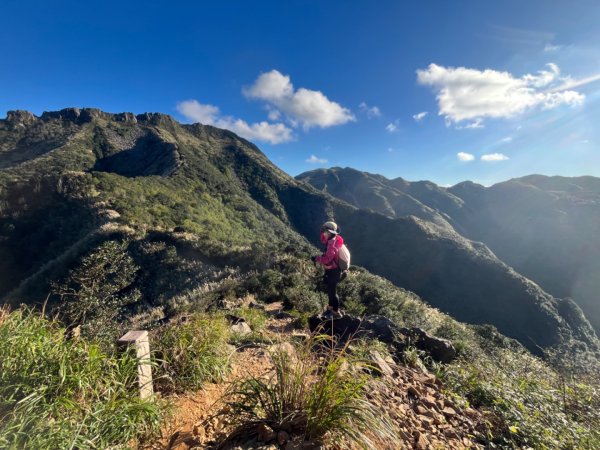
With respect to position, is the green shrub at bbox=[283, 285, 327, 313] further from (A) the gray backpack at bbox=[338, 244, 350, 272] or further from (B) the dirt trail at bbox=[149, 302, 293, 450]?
(B) the dirt trail at bbox=[149, 302, 293, 450]

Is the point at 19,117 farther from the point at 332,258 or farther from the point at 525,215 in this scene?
the point at 525,215

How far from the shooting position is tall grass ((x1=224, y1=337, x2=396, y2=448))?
1875 mm

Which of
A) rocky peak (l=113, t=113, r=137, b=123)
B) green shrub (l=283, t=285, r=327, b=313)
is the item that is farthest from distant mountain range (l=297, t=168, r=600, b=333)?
rocky peak (l=113, t=113, r=137, b=123)

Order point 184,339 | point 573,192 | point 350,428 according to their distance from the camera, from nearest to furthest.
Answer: point 350,428 → point 184,339 → point 573,192

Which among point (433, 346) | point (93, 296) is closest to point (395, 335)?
point (433, 346)

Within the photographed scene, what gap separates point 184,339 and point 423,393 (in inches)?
101

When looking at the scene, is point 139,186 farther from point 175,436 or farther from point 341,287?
point 175,436

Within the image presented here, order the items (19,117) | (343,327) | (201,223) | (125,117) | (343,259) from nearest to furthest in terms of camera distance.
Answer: (343,327)
(343,259)
(201,223)
(19,117)
(125,117)

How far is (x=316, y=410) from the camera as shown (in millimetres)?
1919

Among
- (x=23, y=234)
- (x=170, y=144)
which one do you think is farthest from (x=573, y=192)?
(x=23, y=234)

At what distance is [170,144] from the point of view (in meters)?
63.6

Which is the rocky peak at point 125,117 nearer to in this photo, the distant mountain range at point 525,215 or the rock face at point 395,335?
the distant mountain range at point 525,215

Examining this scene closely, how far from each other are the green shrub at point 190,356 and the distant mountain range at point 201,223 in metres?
4.20

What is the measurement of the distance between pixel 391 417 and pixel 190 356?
196cm
